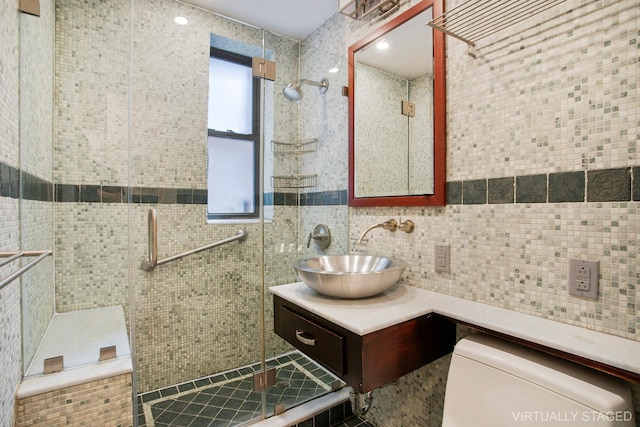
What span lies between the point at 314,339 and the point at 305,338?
0.06 metres

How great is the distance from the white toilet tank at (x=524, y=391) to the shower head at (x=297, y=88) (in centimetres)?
152

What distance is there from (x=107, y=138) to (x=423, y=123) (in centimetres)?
180

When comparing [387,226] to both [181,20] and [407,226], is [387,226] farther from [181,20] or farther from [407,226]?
[181,20]

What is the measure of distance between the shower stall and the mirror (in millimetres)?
160

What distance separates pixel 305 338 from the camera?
4.14ft

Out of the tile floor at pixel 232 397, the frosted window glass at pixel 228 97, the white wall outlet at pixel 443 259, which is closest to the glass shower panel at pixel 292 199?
the tile floor at pixel 232 397

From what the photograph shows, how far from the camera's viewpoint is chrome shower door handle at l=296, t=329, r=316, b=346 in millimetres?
1220

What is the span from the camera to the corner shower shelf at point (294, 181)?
6.00 ft

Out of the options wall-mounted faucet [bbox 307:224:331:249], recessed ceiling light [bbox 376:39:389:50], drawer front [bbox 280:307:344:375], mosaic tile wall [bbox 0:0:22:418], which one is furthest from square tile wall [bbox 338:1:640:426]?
mosaic tile wall [bbox 0:0:22:418]

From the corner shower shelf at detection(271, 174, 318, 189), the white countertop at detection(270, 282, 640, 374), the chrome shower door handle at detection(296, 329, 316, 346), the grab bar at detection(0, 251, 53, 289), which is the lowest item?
the chrome shower door handle at detection(296, 329, 316, 346)

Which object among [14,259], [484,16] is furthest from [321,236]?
[14,259]

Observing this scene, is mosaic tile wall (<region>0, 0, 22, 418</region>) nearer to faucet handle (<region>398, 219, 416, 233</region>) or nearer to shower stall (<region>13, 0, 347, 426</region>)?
shower stall (<region>13, 0, 347, 426</region>)

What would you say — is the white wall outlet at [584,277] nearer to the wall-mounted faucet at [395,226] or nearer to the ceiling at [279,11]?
the wall-mounted faucet at [395,226]

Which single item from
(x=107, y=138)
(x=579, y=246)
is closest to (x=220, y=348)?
(x=107, y=138)
